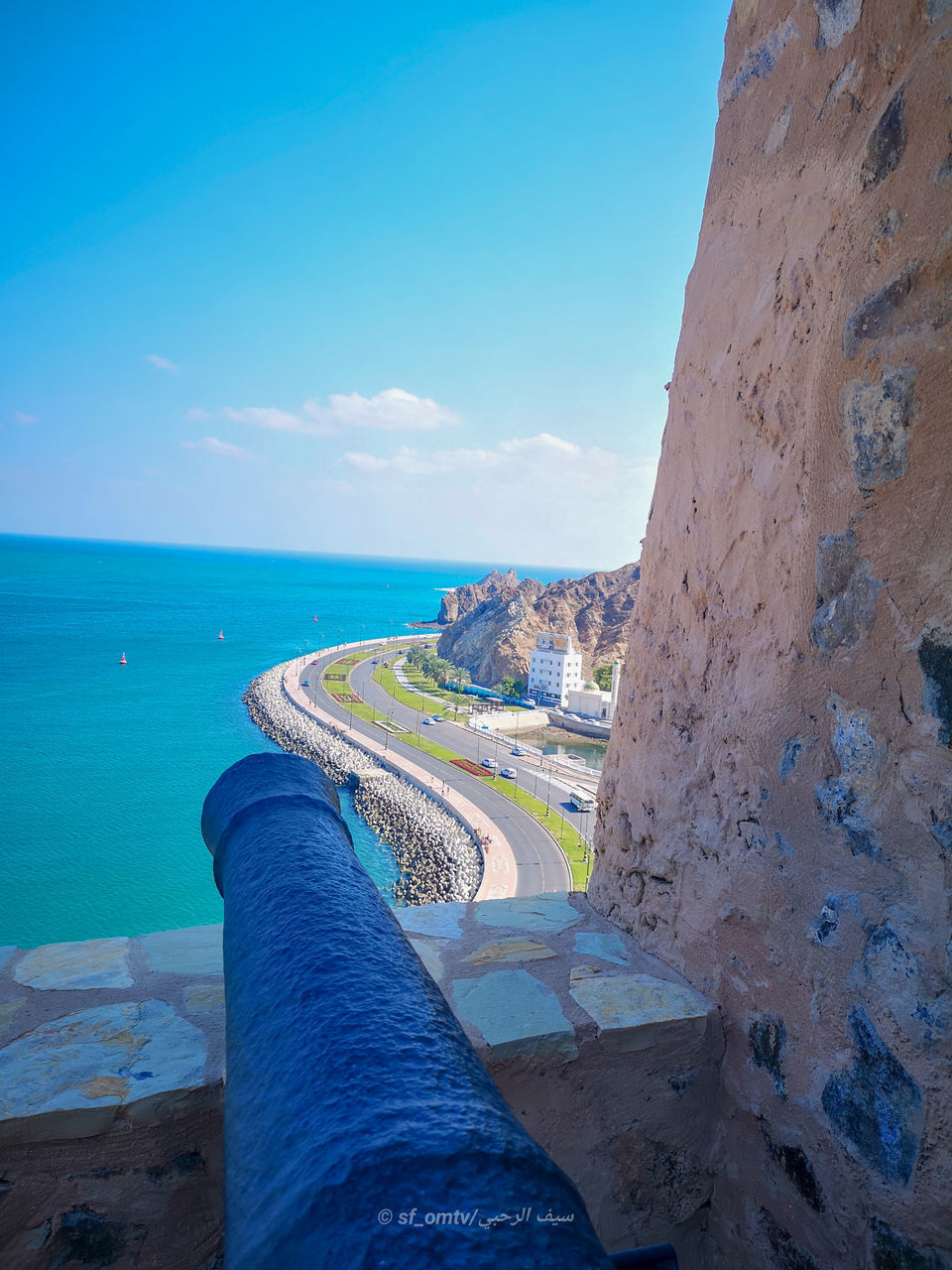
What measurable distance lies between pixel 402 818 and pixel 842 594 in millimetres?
30027

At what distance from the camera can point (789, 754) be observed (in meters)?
1.69

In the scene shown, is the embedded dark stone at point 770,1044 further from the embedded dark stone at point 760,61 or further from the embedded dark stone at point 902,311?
the embedded dark stone at point 760,61

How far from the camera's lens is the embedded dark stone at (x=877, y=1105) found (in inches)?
54.6

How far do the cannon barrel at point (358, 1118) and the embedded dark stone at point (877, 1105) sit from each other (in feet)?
3.10

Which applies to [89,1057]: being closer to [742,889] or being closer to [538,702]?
[742,889]

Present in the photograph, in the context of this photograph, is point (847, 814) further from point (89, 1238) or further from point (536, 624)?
point (536, 624)

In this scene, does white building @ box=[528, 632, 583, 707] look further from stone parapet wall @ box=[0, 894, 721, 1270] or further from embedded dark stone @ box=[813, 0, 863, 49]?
embedded dark stone @ box=[813, 0, 863, 49]

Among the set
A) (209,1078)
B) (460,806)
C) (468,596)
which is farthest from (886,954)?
(468,596)

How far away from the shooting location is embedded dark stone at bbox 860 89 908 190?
1433 millimetres

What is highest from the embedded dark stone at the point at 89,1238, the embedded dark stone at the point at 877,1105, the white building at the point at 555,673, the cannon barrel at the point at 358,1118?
the cannon barrel at the point at 358,1118

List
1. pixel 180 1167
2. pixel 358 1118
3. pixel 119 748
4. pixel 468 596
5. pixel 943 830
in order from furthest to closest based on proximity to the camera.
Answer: pixel 468 596 → pixel 119 748 → pixel 180 1167 → pixel 943 830 → pixel 358 1118

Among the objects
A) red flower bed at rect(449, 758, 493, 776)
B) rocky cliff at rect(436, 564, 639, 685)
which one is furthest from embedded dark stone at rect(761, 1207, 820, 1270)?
rocky cliff at rect(436, 564, 639, 685)

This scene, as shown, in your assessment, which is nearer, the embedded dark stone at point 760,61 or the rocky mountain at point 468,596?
Answer: the embedded dark stone at point 760,61

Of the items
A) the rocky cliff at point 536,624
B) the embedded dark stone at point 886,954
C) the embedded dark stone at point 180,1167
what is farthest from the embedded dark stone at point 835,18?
the rocky cliff at point 536,624
